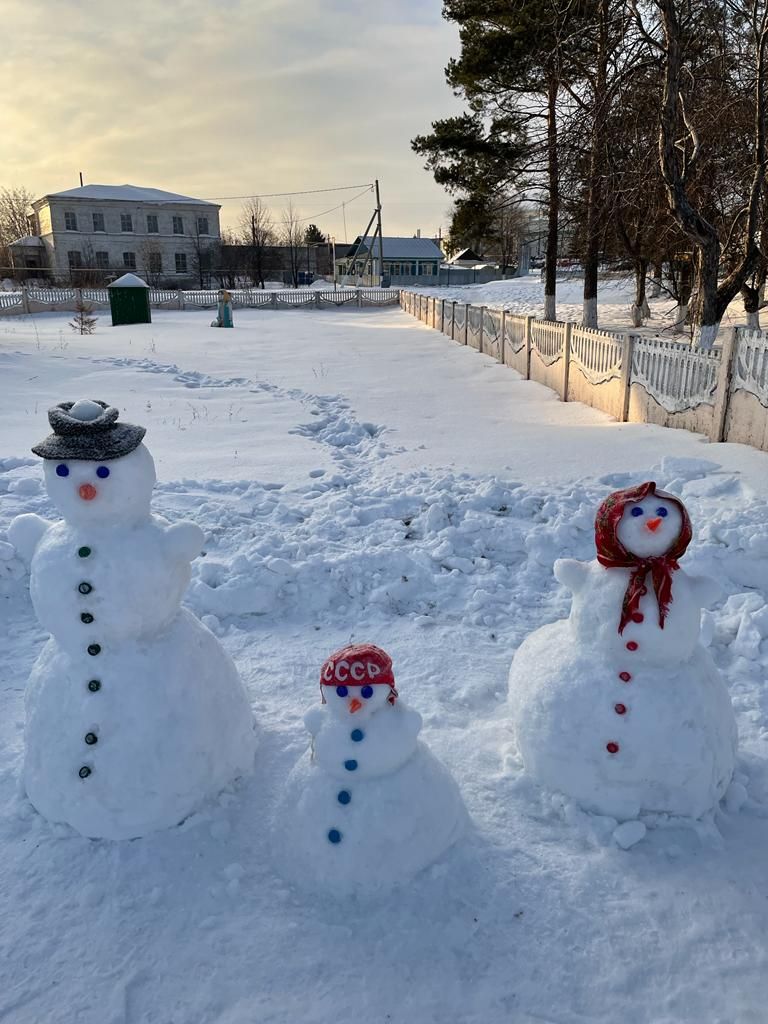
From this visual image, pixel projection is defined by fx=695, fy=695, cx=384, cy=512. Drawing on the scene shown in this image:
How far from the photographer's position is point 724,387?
275 inches

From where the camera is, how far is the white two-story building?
51938mm

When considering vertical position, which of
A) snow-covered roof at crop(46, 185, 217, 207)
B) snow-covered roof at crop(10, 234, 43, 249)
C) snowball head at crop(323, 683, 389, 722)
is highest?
snow-covered roof at crop(46, 185, 217, 207)

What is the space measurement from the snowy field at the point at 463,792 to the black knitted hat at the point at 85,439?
59.4 inches

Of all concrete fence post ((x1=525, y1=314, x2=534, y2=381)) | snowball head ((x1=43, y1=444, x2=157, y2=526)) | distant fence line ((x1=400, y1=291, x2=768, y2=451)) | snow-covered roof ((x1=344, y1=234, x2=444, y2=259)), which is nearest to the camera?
snowball head ((x1=43, y1=444, x2=157, y2=526))

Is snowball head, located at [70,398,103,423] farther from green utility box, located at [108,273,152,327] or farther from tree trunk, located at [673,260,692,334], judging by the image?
green utility box, located at [108,273,152,327]

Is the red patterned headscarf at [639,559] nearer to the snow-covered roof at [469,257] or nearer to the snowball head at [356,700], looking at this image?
the snowball head at [356,700]

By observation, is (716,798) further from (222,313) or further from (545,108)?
(222,313)

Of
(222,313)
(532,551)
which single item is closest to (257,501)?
(532,551)

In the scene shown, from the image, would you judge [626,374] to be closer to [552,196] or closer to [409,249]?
[552,196]

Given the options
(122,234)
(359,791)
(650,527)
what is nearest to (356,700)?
(359,791)

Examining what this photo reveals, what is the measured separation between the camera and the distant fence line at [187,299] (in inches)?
1201

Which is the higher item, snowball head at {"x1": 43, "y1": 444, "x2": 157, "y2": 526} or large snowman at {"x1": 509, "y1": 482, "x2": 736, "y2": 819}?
snowball head at {"x1": 43, "y1": 444, "x2": 157, "y2": 526}

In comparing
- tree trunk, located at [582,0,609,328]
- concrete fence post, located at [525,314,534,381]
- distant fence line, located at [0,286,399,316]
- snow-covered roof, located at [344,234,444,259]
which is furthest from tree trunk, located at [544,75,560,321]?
snow-covered roof, located at [344,234,444,259]

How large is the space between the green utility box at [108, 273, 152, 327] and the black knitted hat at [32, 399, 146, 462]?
82.4ft
